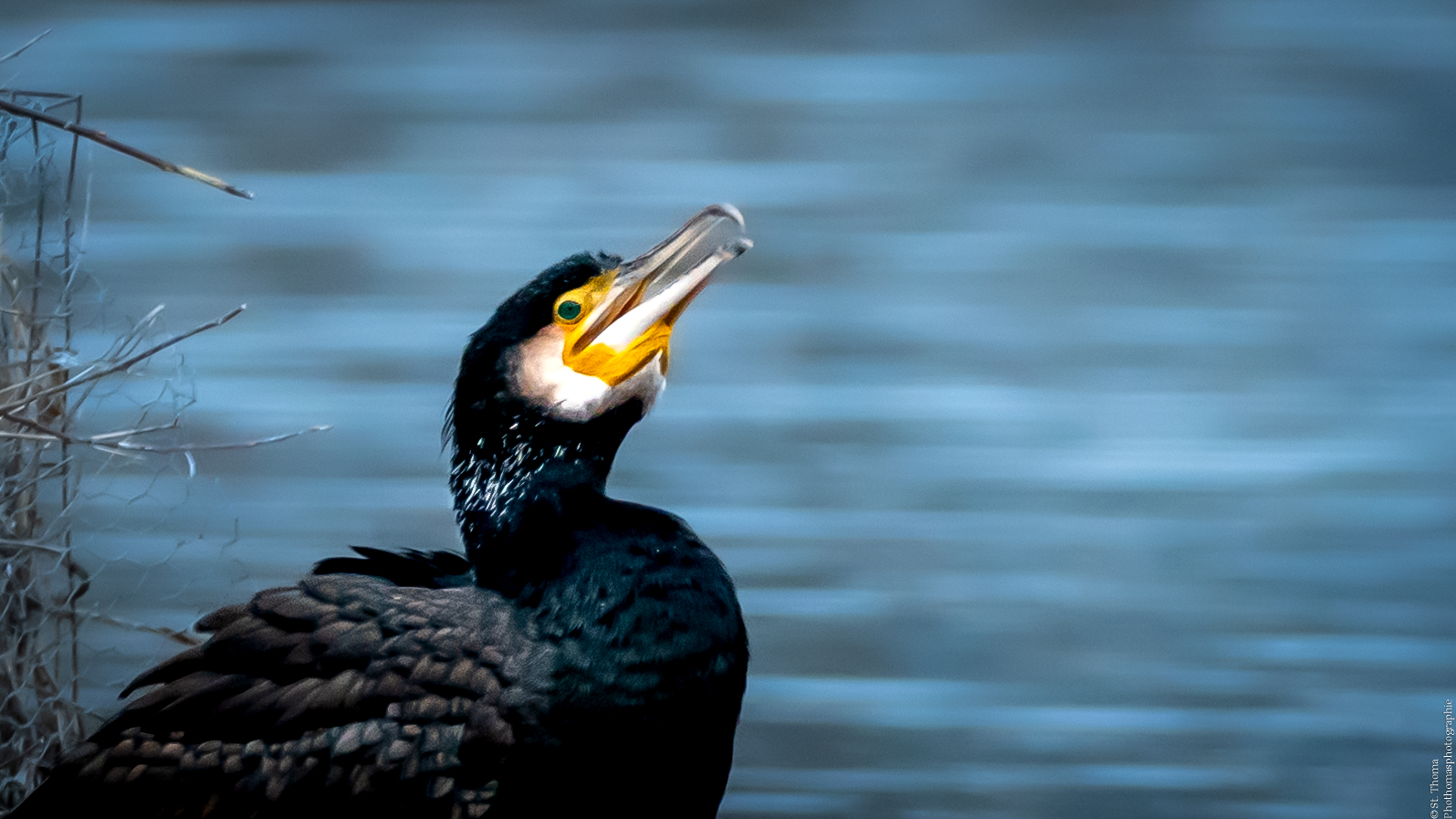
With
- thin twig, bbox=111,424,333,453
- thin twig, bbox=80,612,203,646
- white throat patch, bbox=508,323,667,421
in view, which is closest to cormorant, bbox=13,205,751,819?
white throat patch, bbox=508,323,667,421

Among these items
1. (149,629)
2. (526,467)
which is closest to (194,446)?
(149,629)

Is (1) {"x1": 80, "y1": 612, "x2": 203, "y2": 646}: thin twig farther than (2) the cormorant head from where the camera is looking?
Yes

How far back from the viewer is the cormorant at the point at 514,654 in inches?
58.4

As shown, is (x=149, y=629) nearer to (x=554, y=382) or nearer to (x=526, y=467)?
(x=526, y=467)

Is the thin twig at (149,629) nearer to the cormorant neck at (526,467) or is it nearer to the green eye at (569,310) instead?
the cormorant neck at (526,467)

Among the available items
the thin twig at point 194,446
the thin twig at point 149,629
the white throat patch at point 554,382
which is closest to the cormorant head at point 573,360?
the white throat patch at point 554,382

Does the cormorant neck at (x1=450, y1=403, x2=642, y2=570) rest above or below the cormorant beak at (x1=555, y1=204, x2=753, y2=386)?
below

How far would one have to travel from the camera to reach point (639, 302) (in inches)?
65.7

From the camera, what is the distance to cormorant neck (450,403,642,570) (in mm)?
1656

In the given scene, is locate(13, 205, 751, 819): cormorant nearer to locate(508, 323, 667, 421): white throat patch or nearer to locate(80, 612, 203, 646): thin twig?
locate(508, 323, 667, 421): white throat patch

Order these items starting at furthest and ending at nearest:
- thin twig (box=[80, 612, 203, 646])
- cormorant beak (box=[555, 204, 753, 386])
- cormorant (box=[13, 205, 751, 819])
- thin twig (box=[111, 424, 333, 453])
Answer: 1. thin twig (box=[80, 612, 203, 646])
2. thin twig (box=[111, 424, 333, 453])
3. cormorant beak (box=[555, 204, 753, 386])
4. cormorant (box=[13, 205, 751, 819])

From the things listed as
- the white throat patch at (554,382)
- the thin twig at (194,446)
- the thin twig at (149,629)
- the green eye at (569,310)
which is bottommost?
the thin twig at (149,629)

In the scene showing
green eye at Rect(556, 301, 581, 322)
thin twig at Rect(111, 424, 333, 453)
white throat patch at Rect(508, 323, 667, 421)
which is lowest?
thin twig at Rect(111, 424, 333, 453)

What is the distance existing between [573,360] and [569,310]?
3.1 inches
